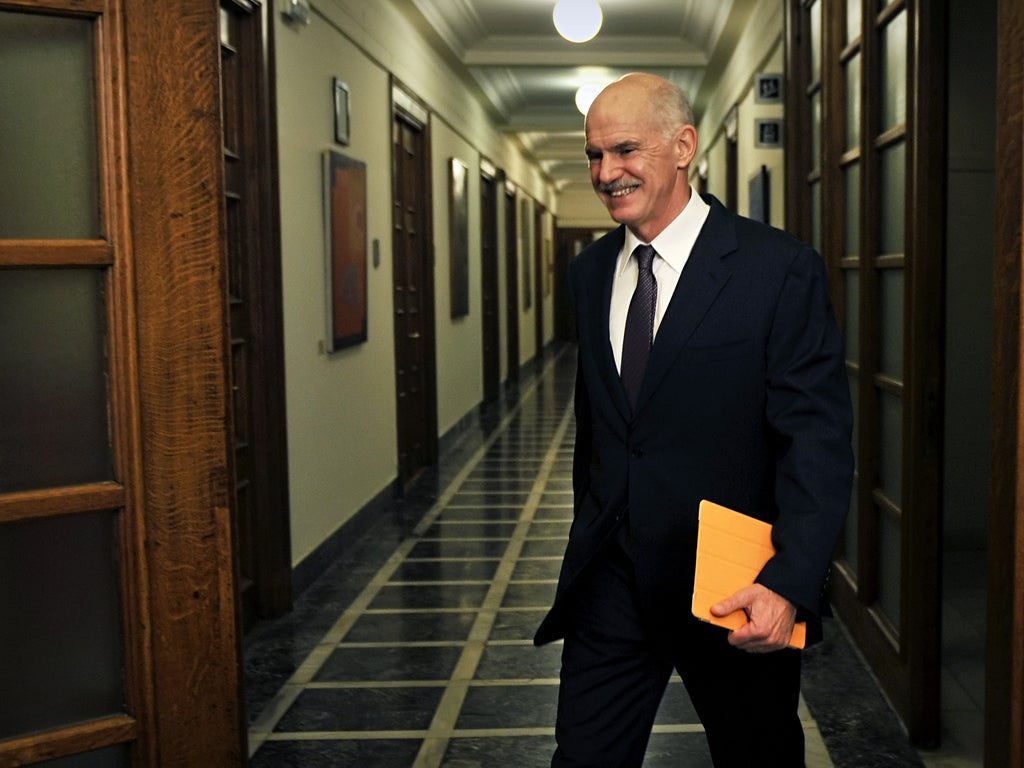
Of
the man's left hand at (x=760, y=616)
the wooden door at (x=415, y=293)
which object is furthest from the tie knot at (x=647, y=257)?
the wooden door at (x=415, y=293)

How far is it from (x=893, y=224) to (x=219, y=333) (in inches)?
97.2

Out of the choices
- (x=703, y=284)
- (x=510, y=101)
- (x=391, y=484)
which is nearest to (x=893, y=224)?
(x=703, y=284)

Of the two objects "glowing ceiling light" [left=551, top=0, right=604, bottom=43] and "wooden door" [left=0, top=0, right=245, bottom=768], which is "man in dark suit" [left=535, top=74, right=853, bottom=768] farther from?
"glowing ceiling light" [left=551, top=0, right=604, bottom=43]

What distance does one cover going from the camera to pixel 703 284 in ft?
7.01

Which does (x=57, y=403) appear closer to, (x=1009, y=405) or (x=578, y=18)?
(x=1009, y=405)

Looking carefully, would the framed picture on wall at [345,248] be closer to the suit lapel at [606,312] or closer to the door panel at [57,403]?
the suit lapel at [606,312]

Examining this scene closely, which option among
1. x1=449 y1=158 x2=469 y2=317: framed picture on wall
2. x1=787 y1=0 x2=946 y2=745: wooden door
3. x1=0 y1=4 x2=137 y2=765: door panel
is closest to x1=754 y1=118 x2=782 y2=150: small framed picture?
x1=787 y1=0 x2=946 y2=745: wooden door

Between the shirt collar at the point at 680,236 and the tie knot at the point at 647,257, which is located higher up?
the shirt collar at the point at 680,236

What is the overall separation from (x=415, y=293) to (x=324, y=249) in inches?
117

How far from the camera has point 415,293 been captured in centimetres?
877

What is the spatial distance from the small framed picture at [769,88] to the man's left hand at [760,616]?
4.52m

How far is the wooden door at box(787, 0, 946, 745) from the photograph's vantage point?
328cm

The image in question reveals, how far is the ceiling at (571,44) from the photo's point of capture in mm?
8680

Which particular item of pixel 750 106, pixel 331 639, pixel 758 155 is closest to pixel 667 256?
pixel 331 639
